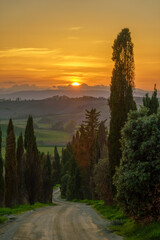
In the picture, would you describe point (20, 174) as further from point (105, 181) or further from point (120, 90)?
point (120, 90)

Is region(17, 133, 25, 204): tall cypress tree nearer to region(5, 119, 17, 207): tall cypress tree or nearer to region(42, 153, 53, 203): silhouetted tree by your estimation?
region(5, 119, 17, 207): tall cypress tree

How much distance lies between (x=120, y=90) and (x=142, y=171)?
15495mm

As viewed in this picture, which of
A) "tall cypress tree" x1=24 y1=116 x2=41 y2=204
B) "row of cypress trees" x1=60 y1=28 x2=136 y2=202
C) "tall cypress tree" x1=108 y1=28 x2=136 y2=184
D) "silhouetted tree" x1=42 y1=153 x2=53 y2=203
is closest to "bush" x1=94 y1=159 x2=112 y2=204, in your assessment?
"row of cypress trees" x1=60 y1=28 x2=136 y2=202

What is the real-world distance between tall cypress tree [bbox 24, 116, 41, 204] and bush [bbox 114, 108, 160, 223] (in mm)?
39071

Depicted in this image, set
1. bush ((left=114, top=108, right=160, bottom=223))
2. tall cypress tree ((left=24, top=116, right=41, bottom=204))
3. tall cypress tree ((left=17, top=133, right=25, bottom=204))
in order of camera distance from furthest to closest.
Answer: tall cypress tree ((left=24, top=116, right=41, bottom=204)), tall cypress tree ((left=17, top=133, right=25, bottom=204)), bush ((left=114, top=108, right=160, bottom=223))

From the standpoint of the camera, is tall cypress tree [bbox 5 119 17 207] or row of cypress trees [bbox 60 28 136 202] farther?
tall cypress tree [bbox 5 119 17 207]

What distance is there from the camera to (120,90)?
37375 millimetres

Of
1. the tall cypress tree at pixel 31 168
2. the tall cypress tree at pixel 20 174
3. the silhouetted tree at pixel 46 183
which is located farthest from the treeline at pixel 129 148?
the silhouetted tree at pixel 46 183

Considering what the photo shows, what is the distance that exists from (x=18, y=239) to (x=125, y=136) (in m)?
9.62

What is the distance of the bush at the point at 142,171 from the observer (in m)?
23.2

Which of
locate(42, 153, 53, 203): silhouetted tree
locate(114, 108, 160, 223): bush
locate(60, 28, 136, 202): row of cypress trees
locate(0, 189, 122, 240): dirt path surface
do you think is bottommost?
locate(42, 153, 53, 203): silhouetted tree

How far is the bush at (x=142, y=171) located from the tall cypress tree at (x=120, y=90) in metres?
10.6

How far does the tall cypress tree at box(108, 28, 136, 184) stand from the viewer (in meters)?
36.0

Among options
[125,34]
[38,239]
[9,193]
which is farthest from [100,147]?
[38,239]
